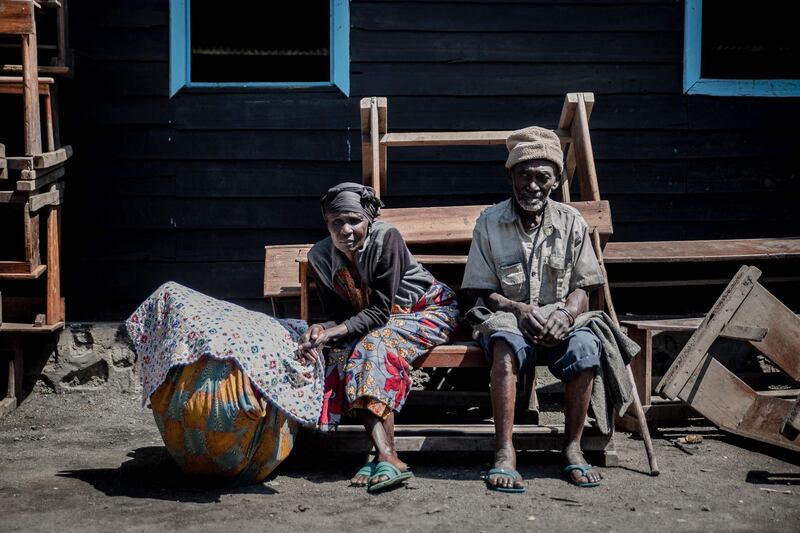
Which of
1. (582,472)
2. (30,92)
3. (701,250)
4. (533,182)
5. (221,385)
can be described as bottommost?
(582,472)

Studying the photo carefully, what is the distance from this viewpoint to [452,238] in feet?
17.0

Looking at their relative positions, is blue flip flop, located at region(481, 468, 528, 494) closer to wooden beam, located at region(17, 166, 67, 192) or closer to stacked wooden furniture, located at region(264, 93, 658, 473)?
stacked wooden furniture, located at region(264, 93, 658, 473)

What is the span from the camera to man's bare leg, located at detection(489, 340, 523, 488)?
4.21 m

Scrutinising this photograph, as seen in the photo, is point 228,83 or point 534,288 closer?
point 534,288

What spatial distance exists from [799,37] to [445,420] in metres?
3.58

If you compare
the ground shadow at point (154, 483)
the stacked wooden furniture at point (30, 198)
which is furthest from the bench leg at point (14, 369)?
the ground shadow at point (154, 483)

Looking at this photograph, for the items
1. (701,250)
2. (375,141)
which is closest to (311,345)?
(375,141)

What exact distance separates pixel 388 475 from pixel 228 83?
3114 mm

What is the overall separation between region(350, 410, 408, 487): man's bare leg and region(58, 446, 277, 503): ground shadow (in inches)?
15.8

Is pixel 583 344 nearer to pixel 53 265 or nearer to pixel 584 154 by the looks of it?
pixel 584 154

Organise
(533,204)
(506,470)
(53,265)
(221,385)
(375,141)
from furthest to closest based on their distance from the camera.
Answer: (53,265) < (375,141) < (533,204) < (506,470) < (221,385)

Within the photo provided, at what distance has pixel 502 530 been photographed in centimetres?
357

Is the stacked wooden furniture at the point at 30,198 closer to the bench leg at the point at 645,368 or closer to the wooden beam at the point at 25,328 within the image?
the wooden beam at the point at 25,328

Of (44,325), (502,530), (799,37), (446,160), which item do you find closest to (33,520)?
(502,530)
